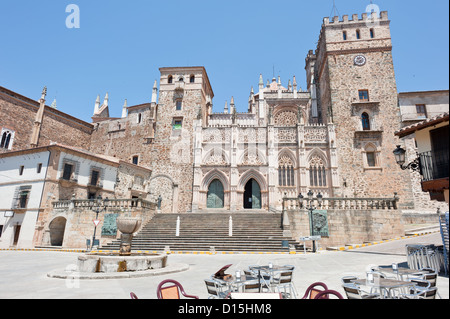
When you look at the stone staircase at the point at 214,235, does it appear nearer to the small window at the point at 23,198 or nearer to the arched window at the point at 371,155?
the small window at the point at 23,198

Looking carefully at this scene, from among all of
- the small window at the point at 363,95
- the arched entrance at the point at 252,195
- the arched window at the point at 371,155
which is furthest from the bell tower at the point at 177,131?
the arched window at the point at 371,155

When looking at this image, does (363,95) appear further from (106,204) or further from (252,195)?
(106,204)

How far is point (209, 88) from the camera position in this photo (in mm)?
36531

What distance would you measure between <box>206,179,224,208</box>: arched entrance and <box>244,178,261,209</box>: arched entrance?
254 cm

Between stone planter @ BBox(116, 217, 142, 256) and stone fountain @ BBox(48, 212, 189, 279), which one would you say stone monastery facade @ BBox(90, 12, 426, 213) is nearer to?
stone planter @ BBox(116, 217, 142, 256)

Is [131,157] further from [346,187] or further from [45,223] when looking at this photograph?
[346,187]

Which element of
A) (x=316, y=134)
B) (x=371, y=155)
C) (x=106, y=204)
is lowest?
(x=106, y=204)

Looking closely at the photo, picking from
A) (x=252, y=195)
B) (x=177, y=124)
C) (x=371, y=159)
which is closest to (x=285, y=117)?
(x=371, y=159)

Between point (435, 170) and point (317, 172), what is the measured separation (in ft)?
66.0

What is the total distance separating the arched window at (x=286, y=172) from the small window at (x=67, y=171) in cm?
1986

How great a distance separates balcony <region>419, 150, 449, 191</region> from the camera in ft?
18.8

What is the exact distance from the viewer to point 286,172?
26.8 m

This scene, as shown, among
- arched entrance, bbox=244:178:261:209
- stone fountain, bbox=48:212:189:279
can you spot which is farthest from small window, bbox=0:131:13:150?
stone fountain, bbox=48:212:189:279
